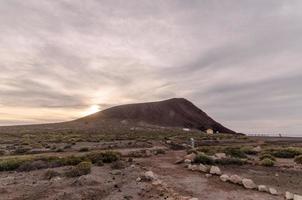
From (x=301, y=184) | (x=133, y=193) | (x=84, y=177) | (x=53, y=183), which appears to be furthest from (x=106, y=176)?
(x=301, y=184)

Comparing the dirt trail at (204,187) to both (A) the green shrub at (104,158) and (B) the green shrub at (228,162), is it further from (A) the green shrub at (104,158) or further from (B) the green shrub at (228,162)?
(A) the green shrub at (104,158)

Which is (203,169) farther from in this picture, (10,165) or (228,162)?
(10,165)

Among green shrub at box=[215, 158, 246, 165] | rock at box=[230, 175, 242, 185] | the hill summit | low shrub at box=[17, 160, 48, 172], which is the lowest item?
rock at box=[230, 175, 242, 185]

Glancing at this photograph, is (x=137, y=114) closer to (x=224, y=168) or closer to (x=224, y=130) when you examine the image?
(x=224, y=130)

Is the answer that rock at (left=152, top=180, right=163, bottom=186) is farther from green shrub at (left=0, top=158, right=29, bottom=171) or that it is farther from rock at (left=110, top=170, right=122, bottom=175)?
green shrub at (left=0, top=158, right=29, bottom=171)

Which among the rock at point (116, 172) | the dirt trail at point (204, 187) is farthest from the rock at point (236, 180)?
the rock at point (116, 172)

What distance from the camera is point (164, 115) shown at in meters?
175

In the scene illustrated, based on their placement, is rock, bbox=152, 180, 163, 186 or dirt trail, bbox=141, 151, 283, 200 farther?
rock, bbox=152, 180, 163, 186

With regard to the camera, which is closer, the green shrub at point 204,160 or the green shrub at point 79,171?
the green shrub at point 79,171

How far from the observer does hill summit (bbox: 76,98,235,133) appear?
166750mm

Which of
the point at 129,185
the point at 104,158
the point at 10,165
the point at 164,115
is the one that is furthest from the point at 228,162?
the point at 164,115

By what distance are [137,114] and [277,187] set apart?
512 ft

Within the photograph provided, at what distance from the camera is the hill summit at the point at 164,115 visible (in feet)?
547

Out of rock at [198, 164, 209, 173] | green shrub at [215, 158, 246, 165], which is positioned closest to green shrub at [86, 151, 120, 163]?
rock at [198, 164, 209, 173]
